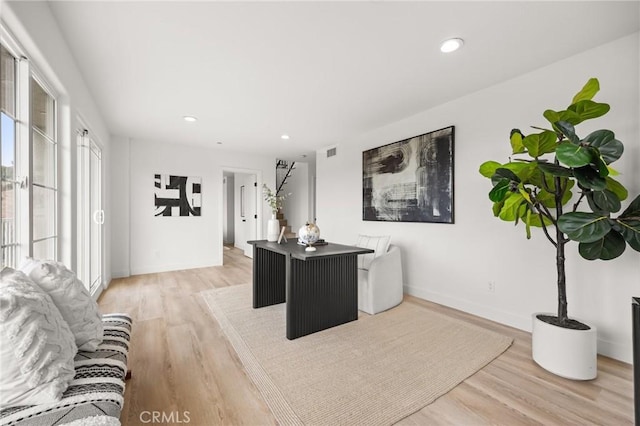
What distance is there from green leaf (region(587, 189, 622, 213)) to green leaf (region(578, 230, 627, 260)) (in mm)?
187

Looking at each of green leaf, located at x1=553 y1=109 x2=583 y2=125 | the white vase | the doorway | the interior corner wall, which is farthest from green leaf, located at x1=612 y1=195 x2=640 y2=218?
the interior corner wall

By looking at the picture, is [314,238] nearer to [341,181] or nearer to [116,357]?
[116,357]

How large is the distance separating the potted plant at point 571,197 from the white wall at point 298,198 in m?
5.90

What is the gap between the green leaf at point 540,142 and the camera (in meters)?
1.84

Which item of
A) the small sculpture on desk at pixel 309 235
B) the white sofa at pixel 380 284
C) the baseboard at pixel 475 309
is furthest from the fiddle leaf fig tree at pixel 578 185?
the small sculpture on desk at pixel 309 235

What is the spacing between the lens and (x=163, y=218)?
506 centimetres

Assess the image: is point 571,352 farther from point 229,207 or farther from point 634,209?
point 229,207

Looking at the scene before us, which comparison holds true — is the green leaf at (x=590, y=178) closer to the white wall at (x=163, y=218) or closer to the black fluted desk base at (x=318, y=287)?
the black fluted desk base at (x=318, y=287)

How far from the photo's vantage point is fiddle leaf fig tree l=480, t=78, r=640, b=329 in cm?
160

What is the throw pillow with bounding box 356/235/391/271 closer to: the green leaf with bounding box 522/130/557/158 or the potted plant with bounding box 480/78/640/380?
the potted plant with bounding box 480/78/640/380

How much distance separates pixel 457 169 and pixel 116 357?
330 cm

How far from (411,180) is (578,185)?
1.86 metres

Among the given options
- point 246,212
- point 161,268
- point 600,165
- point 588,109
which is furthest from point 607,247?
point 246,212

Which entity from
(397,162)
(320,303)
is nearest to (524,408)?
(320,303)
